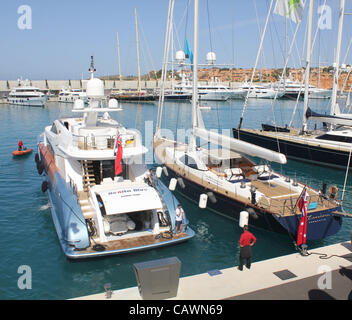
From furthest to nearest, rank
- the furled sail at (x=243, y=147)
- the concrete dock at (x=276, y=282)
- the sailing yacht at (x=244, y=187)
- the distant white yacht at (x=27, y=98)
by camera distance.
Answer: the distant white yacht at (x=27, y=98), the furled sail at (x=243, y=147), the sailing yacht at (x=244, y=187), the concrete dock at (x=276, y=282)

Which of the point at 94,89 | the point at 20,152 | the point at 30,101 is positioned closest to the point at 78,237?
the point at 94,89

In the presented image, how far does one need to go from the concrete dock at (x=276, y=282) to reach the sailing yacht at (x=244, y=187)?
8.06ft

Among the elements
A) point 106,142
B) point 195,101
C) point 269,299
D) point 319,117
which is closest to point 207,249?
point 269,299

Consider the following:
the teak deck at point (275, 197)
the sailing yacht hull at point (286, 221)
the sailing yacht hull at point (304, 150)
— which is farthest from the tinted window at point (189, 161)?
the sailing yacht hull at point (304, 150)

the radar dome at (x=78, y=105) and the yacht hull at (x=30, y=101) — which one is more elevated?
the radar dome at (x=78, y=105)

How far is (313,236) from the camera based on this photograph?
11562 mm

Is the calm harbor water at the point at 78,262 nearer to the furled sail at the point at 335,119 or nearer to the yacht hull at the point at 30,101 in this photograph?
the furled sail at the point at 335,119

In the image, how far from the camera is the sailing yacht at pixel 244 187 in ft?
38.3

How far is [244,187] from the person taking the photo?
13805 millimetres

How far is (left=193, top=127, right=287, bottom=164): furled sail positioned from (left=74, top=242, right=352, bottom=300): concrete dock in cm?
380

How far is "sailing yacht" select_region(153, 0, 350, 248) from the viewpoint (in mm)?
11688

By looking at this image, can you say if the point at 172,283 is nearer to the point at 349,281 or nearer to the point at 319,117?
the point at 349,281

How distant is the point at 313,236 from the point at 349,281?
3567mm

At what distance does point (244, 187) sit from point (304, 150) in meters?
12.6
